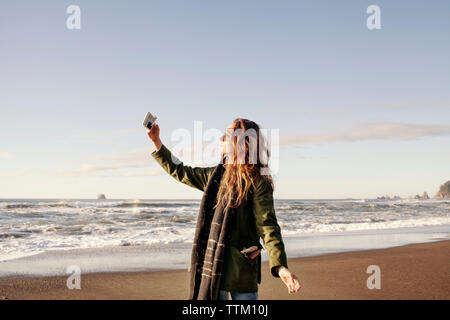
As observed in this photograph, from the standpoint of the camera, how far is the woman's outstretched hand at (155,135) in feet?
9.57

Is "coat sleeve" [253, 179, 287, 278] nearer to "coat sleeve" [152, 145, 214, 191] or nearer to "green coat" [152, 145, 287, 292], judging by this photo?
"green coat" [152, 145, 287, 292]

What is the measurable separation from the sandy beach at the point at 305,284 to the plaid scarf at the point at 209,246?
3156 millimetres

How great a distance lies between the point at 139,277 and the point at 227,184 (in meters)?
4.75

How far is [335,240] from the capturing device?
12.1m

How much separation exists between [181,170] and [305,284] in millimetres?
4253

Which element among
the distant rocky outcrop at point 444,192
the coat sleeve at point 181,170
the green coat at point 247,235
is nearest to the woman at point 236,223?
the green coat at point 247,235

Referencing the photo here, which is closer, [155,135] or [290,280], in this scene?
[290,280]

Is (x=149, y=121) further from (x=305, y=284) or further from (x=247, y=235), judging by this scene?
(x=305, y=284)

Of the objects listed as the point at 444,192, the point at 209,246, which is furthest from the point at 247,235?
the point at 444,192

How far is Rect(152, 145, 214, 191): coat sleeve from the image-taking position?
9.72 feet

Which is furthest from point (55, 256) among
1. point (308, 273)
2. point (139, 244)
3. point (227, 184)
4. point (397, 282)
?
point (227, 184)

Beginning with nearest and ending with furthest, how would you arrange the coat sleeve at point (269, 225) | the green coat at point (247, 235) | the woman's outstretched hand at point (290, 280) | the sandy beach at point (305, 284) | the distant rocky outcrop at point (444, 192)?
the woman's outstretched hand at point (290, 280)
the coat sleeve at point (269, 225)
the green coat at point (247, 235)
the sandy beach at point (305, 284)
the distant rocky outcrop at point (444, 192)

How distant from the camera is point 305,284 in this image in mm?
6461

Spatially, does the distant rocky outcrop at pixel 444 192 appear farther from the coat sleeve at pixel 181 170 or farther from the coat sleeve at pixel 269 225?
the coat sleeve at pixel 269 225
